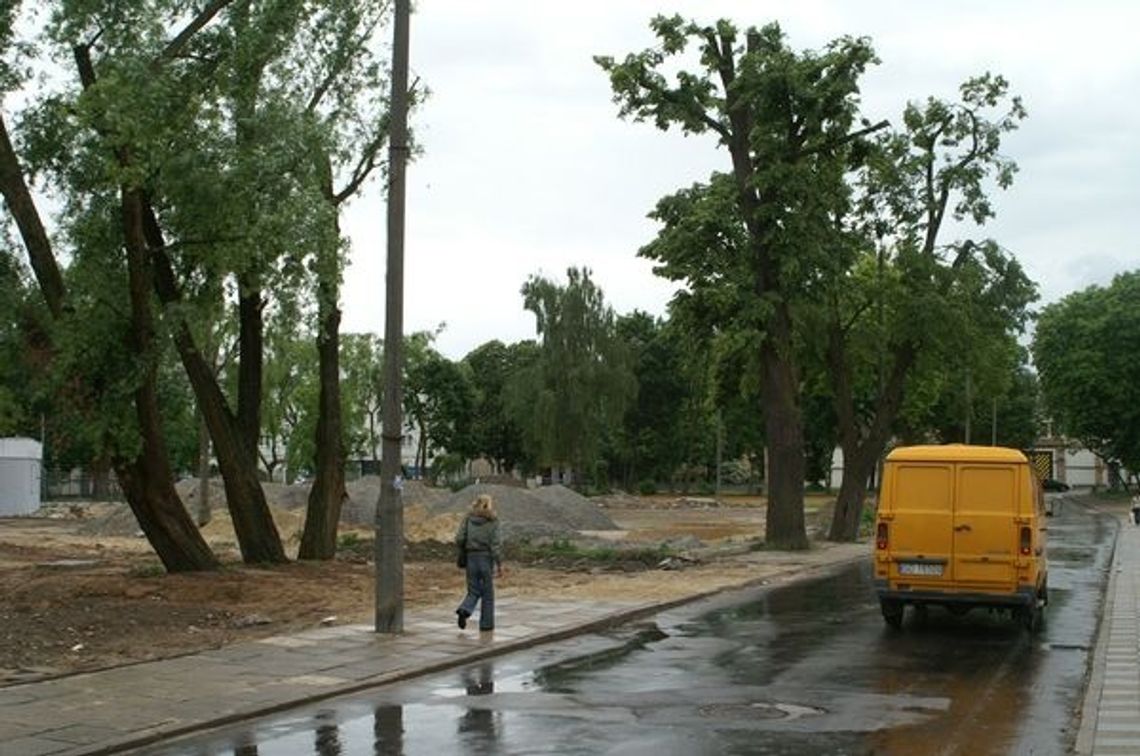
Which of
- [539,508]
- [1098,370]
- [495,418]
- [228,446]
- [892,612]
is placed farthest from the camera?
[495,418]

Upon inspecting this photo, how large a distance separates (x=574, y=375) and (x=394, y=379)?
2530 inches

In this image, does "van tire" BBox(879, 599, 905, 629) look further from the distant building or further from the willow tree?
the distant building

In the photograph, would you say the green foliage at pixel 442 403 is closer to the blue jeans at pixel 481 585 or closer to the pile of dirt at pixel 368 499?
the pile of dirt at pixel 368 499

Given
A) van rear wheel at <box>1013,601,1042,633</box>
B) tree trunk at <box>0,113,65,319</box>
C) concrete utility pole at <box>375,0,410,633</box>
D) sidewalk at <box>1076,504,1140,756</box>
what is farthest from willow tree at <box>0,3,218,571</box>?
sidewalk at <box>1076,504,1140,756</box>

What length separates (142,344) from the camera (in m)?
19.4

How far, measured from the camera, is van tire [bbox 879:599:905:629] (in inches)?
676

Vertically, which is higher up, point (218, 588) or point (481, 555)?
point (481, 555)

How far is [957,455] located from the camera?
17.1m

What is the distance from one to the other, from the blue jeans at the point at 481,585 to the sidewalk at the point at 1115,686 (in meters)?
7.11

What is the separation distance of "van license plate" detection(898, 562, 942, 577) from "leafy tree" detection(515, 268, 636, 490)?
62442mm

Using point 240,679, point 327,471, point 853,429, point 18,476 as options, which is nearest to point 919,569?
point 240,679

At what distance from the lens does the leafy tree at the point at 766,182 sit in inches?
1326

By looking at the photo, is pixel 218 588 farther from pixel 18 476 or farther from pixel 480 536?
pixel 18 476

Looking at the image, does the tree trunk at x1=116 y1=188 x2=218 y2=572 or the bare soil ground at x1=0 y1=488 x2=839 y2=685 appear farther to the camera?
the tree trunk at x1=116 y1=188 x2=218 y2=572
